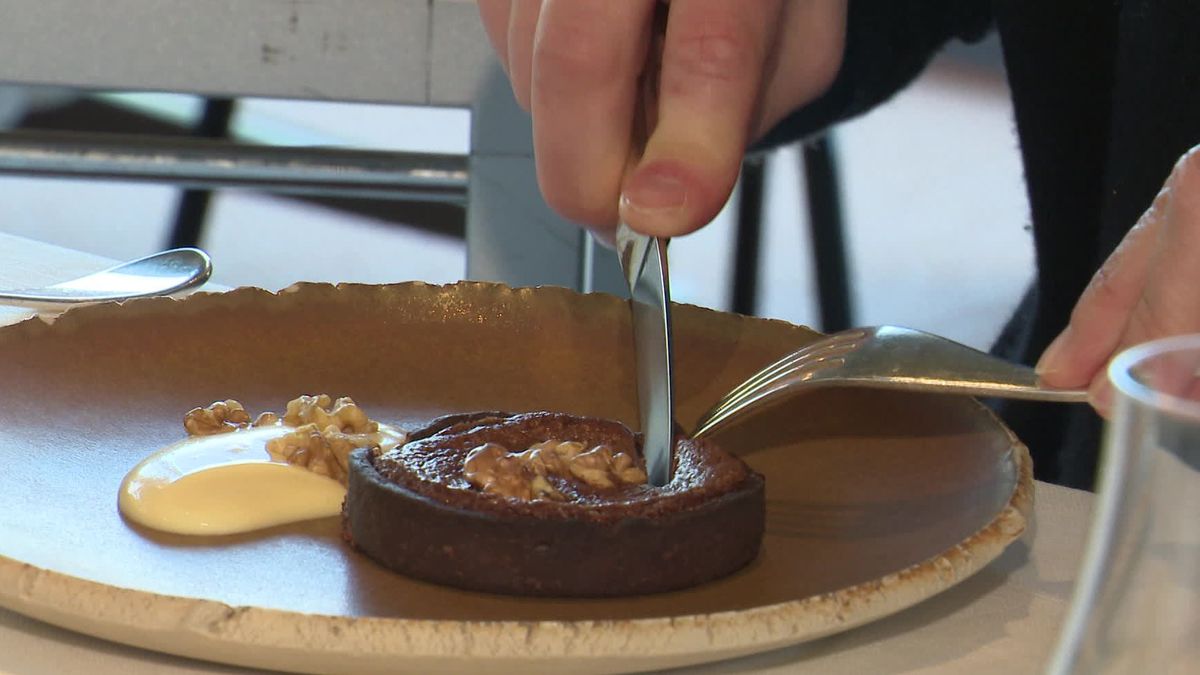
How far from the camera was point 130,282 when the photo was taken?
1.17m

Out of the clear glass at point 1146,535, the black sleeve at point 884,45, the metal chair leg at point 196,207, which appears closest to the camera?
the clear glass at point 1146,535

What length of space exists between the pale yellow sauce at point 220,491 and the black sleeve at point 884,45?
93 centimetres

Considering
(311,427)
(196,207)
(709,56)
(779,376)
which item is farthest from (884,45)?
(196,207)

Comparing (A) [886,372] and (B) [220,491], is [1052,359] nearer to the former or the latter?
(A) [886,372]

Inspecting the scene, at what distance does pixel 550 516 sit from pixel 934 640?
0.19 meters

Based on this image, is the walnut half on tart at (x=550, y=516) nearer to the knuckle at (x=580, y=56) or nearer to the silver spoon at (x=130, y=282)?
the knuckle at (x=580, y=56)

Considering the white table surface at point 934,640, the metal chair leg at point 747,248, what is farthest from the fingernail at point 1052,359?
the metal chair leg at point 747,248

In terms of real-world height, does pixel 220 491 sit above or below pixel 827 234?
above

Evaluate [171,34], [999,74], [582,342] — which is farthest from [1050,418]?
[999,74]

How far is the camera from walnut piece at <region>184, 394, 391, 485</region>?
79 cm

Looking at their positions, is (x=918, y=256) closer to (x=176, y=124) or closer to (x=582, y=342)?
(x=176, y=124)

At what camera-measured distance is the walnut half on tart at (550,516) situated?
654 millimetres

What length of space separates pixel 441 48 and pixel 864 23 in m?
0.65

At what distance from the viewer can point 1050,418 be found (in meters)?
1.51
